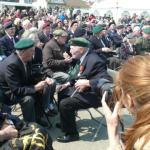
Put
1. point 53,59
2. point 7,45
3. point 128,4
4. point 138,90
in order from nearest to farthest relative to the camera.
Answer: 1. point 138,90
2. point 53,59
3. point 7,45
4. point 128,4

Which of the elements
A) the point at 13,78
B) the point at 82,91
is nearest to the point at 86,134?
the point at 82,91

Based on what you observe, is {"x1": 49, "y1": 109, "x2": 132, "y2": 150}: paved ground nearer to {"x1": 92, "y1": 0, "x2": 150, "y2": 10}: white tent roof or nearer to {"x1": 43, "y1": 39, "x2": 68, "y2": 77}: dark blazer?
{"x1": 43, "y1": 39, "x2": 68, "y2": 77}: dark blazer

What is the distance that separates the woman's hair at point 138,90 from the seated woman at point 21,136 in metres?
1.91

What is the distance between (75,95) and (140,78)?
3.97 m

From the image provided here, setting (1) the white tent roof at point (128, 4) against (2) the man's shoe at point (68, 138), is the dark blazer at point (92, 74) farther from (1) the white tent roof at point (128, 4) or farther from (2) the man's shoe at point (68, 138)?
(1) the white tent roof at point (128, 4)

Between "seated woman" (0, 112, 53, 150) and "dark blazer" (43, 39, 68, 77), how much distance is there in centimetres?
299

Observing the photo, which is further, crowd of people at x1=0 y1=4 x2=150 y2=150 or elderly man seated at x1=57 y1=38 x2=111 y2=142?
elderly man seated at x1=57 y1=38 x2=111 y2=142

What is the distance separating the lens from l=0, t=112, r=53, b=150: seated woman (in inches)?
143

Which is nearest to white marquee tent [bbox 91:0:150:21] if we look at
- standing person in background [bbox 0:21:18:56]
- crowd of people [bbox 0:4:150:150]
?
standing person in background [bbox 0:21:18:56]

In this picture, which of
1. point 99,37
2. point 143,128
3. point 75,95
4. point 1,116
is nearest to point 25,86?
point 75,95

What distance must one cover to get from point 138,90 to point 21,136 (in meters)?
2.25

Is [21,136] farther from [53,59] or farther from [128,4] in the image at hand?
[128,4]

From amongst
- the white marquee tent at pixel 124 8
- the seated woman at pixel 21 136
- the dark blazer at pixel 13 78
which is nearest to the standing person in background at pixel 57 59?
the dark blazer at pixel 13 78

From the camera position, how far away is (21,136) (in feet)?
12.6
